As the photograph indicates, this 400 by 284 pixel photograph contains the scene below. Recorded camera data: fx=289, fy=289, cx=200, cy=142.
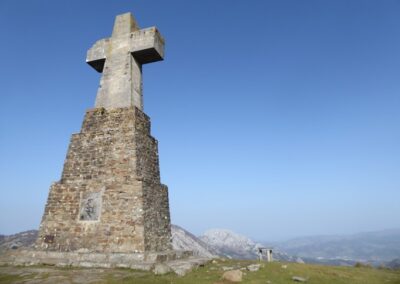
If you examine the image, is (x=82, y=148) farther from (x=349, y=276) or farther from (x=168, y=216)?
(x=349, y=276)

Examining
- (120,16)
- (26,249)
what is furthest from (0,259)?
(120,16)

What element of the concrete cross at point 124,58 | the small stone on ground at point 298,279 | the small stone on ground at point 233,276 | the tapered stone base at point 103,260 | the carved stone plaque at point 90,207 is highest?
the concrete cross at point 124,58

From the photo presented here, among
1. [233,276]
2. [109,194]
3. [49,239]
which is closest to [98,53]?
[109,194]

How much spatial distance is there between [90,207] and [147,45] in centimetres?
832

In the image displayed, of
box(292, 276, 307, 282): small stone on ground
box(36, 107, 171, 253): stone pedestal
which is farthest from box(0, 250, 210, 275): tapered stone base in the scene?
box(292, 276, 307, 282): small stone on ground

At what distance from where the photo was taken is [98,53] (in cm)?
1575

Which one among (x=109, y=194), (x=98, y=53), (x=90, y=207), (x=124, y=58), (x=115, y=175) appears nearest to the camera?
(x=109, y=194)

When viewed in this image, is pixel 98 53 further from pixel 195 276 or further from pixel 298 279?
pixel 298 279

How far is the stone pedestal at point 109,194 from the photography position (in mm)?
11664

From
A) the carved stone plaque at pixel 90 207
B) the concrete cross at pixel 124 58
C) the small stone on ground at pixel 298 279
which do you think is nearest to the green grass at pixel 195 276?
the small stone on ground at pixel 298 279

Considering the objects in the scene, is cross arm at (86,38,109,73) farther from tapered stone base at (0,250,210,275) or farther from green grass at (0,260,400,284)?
green grass at (0,260,400,284)

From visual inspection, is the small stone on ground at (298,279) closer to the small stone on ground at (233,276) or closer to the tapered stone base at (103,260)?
the small stone on ground at (233,276)

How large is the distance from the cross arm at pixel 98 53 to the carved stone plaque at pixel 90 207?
7.37 meters

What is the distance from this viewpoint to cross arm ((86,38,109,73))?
1566 cm
